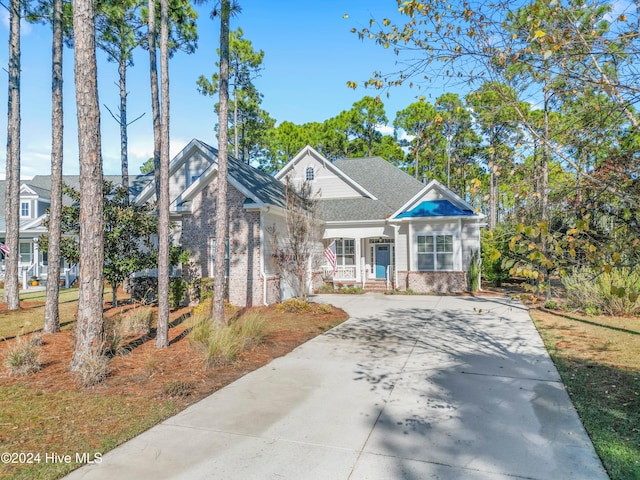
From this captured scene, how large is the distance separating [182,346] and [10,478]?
15.5ft

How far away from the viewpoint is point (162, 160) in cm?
826

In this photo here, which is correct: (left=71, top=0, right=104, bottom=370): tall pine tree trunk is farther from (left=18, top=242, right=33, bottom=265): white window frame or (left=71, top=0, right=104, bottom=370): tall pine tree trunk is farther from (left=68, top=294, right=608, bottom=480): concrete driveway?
(left=18, top=242, right=33, bottom=265): white window frame

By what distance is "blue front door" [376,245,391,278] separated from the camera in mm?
20719

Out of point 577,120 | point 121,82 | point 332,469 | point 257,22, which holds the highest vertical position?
point 121,82

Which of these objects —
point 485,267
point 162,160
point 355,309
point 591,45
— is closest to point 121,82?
point 162,160

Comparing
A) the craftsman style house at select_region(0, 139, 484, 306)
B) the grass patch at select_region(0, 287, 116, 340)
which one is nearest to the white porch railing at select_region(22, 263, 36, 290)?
the craftsman style house at select_region(0, 139, 484, 306)

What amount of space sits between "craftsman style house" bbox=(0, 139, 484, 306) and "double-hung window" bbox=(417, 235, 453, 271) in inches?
1.7

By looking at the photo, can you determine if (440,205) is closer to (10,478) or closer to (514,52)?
(514,52)

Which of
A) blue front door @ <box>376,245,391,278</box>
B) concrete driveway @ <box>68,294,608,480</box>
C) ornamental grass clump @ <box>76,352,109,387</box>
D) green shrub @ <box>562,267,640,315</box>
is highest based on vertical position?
blue front door @ <box>376,245,391,278</box>

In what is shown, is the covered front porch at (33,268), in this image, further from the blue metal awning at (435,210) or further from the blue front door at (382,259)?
the blue metal awning at (435,210)

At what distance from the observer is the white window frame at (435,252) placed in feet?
58.2

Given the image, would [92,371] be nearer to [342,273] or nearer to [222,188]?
[222,188]

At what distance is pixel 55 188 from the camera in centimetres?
997

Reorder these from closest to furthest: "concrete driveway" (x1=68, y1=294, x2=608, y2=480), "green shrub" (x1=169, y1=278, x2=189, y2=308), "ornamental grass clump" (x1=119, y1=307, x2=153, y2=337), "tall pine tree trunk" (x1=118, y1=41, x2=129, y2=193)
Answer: "concrete driveway" (x1=68, y1=294, x2=608, y2=480)
"ornamental grass clump" (x1=119, y1=307, x2=153, y2=337)
"green shrub" (x1=169, y1=278, x2=189, y2=308)
"tall pine tree trunk" (x1=118, y1=41, x2=129, y2=193)
